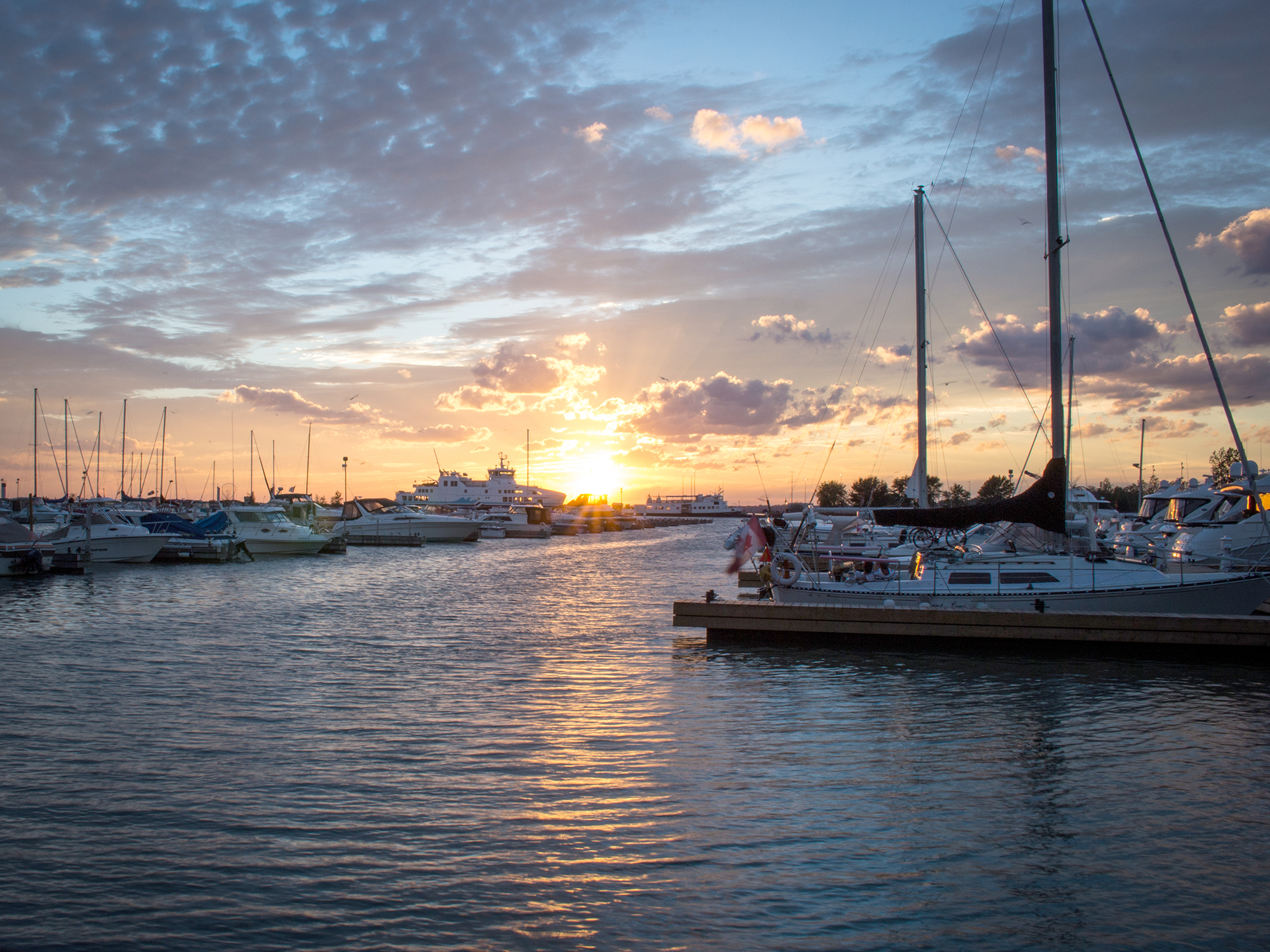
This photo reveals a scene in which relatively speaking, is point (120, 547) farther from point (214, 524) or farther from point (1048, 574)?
point (1048, 574)

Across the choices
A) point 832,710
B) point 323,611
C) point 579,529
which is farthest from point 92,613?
point 579,529

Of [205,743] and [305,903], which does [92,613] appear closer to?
[205,743]

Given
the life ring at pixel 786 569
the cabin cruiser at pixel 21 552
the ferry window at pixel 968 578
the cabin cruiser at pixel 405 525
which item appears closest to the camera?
the ferry window at pixel 968 578

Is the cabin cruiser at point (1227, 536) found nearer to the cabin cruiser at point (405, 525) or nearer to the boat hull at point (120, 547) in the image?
the boat hull at point (120, 547)

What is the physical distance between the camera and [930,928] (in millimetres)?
7535

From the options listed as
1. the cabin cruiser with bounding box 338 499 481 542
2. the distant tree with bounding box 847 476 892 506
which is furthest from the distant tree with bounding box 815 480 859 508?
the cabin cruiser with bounding box 338 499 481 542

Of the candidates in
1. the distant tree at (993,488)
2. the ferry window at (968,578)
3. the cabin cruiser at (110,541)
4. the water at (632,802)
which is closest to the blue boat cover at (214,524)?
the cabin cruiser at (110,541)

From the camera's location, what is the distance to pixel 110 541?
5319 centimetres

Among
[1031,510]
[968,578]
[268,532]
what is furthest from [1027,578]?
[268,532]

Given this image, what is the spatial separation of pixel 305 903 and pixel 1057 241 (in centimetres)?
2147

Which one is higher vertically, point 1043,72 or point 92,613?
point 1043,72

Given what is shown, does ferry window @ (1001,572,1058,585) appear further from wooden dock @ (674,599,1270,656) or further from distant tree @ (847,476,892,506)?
distant tree @ (847,476,892,506)

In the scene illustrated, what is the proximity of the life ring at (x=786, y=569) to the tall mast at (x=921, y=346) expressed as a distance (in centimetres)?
1421

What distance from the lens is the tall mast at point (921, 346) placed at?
123 ft
